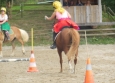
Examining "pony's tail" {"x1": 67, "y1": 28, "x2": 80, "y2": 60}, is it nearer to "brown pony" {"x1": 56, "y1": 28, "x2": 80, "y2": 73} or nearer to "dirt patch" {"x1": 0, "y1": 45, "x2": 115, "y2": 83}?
"brown pony" {"x1": 56, "y1": 28, "x2": 80, "y2": 73}

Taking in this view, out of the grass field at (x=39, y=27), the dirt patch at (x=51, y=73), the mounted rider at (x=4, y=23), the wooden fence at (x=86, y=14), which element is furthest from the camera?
the wooden fence at (x=86, y=14)

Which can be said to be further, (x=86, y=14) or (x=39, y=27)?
(x=39, y=27)

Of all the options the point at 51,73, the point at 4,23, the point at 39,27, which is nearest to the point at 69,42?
the point at 51,73

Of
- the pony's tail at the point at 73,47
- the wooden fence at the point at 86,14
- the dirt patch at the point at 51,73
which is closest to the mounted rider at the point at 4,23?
the dirt patch at the point at 51,73

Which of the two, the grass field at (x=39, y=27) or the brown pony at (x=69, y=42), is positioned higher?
the brown pony at (x=69, y=42)

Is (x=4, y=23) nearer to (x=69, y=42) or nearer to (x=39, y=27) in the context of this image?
(x=69, y=42)

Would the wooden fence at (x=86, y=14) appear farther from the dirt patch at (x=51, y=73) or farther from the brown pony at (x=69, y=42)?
the brown pony at (x=69, y=42)

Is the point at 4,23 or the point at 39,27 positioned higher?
the point at 4,23

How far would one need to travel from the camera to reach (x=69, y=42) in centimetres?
1278

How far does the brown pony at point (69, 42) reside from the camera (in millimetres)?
12453

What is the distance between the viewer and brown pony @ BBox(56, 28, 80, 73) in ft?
40.9

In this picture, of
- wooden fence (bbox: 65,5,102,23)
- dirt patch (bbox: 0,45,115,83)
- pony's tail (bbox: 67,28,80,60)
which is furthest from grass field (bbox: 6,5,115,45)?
pony's tail (bbox: 67,28,80,60)

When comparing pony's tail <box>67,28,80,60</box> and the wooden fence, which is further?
the wooden fence

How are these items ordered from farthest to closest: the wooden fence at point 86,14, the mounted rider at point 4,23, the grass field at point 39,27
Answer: the wooden fence at point 86,14, the grass field at point 39,27, the mounted rider at point 4,23
